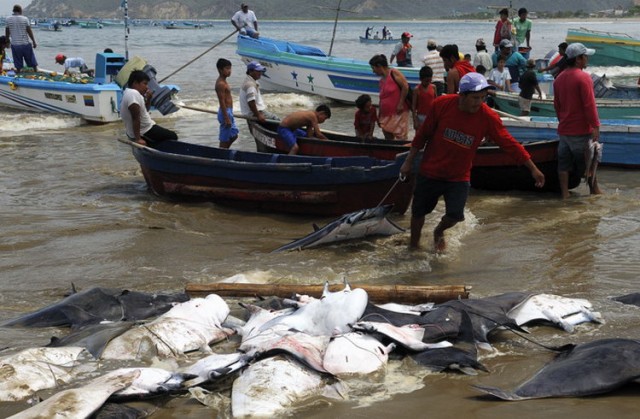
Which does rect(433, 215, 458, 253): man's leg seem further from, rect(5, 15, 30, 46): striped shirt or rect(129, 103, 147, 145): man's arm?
rect(5, 15, 30, 46): striped shirt

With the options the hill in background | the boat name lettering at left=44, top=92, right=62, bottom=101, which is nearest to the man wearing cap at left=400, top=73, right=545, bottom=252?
the boat name lettering at left=44, top=92, right=62, bottom=101

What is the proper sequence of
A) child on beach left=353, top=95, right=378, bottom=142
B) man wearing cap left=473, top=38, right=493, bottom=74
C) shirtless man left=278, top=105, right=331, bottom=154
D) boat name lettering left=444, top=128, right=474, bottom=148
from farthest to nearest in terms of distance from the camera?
man wearing cap left=473, top=38, right=493, bottom=74, child on beach left=353, top=95, right=378, bottom=142, shirtless man left=278, top=105, right=331, bottom=154, boat name lettering left=444, top=128, right=474, bottom=148

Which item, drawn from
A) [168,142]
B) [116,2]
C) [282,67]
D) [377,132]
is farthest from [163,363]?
[116,2]

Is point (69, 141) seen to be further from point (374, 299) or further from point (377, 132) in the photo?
point (374, 299)

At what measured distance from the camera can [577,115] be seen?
9.95m

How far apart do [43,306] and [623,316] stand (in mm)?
4549

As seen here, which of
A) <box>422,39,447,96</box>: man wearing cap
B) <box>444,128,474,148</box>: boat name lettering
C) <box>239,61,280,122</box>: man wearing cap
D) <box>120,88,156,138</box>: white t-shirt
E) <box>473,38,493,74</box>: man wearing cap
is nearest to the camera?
<box>444,128,474,148</box>: boat name lettering

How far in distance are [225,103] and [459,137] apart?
4971mm

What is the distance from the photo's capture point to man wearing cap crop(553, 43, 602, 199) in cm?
973

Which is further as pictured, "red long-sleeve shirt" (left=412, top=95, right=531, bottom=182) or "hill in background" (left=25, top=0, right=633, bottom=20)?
"hill in background" (left=25, top=0, right=633, bottom=20)

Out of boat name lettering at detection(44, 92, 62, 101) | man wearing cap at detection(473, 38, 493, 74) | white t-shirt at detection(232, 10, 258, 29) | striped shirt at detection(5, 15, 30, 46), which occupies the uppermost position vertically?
white t-shirt at detection(232, 10, 258, 29)

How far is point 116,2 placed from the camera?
17875 cm

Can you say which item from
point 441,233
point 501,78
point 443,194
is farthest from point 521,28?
point 443,194

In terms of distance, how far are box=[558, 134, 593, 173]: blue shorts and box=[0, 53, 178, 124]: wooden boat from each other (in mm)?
9868
